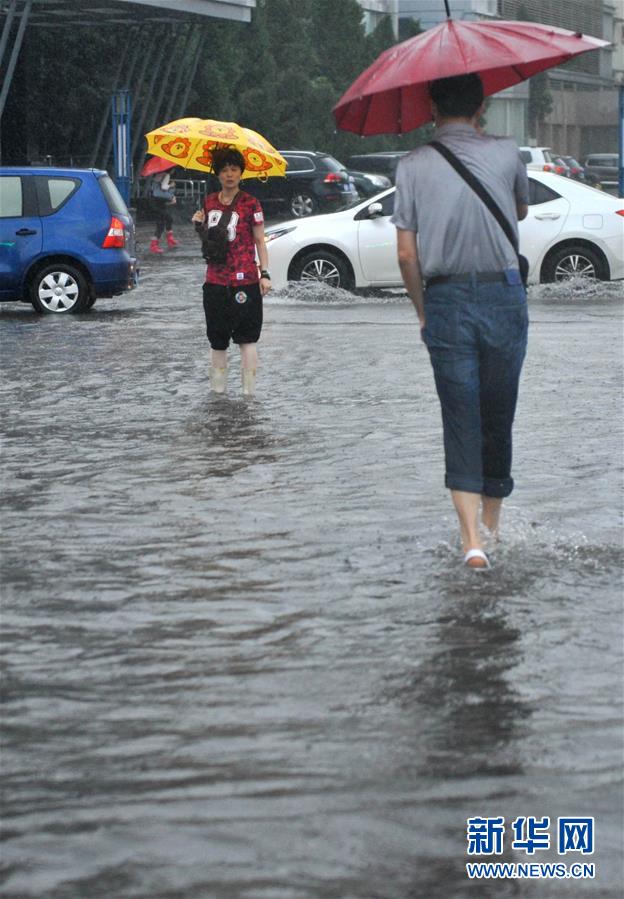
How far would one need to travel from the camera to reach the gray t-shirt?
21.1 ft

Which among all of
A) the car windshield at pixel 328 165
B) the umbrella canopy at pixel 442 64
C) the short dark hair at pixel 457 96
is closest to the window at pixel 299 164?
the car windshield at pixel 328 165

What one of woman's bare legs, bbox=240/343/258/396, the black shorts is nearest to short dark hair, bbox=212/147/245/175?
the black shorts

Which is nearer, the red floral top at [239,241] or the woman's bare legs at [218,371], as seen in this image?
the red floral top at [239,241]

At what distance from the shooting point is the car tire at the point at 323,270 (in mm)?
21859

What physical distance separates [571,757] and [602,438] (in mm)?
5907

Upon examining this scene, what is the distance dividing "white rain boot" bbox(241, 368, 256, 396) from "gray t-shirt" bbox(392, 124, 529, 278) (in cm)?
570

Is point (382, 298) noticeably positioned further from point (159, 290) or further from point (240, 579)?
point (240, 579)

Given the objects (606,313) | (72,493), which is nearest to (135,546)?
(72,493)

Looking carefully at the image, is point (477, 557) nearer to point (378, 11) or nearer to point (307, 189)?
point (307, 189)

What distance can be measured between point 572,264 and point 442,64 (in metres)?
15.5

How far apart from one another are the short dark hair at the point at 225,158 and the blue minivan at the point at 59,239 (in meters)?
8.43

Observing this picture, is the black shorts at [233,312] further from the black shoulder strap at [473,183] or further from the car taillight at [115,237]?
the car taillight at [115,237]

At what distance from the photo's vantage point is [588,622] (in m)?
5.91

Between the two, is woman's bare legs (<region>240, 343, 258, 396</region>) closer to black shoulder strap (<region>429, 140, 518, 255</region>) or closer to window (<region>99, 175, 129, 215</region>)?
black shoulder strap (<region>429, 140, 518, 255</region>)
